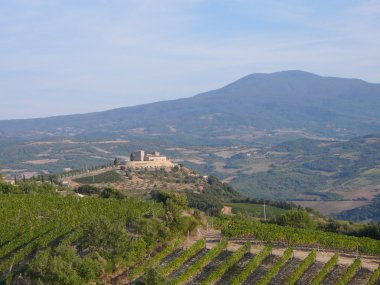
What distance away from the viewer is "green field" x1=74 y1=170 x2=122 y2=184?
85.9 m

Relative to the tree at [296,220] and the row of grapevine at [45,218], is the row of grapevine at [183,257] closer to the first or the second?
the row of grapevine at [45,218]

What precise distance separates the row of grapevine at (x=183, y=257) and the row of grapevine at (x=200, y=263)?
0.72 meters

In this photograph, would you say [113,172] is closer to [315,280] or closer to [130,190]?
[130,190]

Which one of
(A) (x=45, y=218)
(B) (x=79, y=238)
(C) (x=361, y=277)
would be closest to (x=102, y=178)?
(A) (x=45, y=218)

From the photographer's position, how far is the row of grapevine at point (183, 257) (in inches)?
1179

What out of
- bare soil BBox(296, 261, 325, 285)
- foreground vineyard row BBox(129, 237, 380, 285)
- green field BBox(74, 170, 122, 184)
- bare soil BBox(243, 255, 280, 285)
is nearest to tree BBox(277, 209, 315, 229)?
foreground vineyard row BBox(129, 237, 380, 285)

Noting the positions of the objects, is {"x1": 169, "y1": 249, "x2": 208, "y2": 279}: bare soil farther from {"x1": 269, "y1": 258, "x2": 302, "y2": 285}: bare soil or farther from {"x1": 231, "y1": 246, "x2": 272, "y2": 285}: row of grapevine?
{"x1": 269, "y1": 258, "x2": 302, "y2": 285}: bare soil

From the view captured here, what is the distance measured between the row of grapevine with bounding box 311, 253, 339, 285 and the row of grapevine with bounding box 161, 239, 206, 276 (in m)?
7.46

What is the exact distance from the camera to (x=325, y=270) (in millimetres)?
30141

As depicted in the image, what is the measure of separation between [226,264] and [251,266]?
1405mm

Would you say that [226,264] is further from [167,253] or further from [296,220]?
[296,220]

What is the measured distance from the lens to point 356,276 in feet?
100

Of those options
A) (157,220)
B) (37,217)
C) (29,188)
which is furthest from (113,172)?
(157,220)

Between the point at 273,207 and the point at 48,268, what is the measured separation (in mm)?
56824
